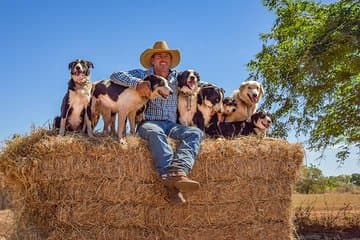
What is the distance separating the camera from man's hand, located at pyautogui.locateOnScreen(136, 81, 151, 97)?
5914mm

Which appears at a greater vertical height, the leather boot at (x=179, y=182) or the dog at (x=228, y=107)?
the dog at (x=228, y=107)

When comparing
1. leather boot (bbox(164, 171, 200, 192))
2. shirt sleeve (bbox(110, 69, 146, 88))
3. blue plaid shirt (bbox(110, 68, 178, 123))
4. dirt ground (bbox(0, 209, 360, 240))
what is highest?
shirt sleeve (bbox(110, 69, 146, 88))

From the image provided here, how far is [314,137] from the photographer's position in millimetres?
11055

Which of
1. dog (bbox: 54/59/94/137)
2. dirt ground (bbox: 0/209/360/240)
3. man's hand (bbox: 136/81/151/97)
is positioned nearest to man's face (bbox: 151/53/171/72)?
man's hand (bbox: 136/81/151/97)

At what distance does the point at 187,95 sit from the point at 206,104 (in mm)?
330

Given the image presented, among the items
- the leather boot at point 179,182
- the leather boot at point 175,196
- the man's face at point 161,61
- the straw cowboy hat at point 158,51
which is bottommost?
the leather boot at point 175,196

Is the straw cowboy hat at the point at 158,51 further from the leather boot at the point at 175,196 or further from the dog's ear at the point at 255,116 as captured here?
the leather boot at the point at 175,196

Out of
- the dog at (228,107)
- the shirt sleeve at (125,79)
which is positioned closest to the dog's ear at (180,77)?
the shirt sleeve at (125,79)

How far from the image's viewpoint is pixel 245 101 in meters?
7.88

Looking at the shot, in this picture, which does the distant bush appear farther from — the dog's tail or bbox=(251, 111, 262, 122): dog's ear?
the dog's tail

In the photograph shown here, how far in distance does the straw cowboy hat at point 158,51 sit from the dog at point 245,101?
4.17ft

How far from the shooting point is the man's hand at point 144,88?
5.91 m

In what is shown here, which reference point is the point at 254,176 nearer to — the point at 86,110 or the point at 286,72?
the point at 86,110

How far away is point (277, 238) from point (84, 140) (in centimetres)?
262
